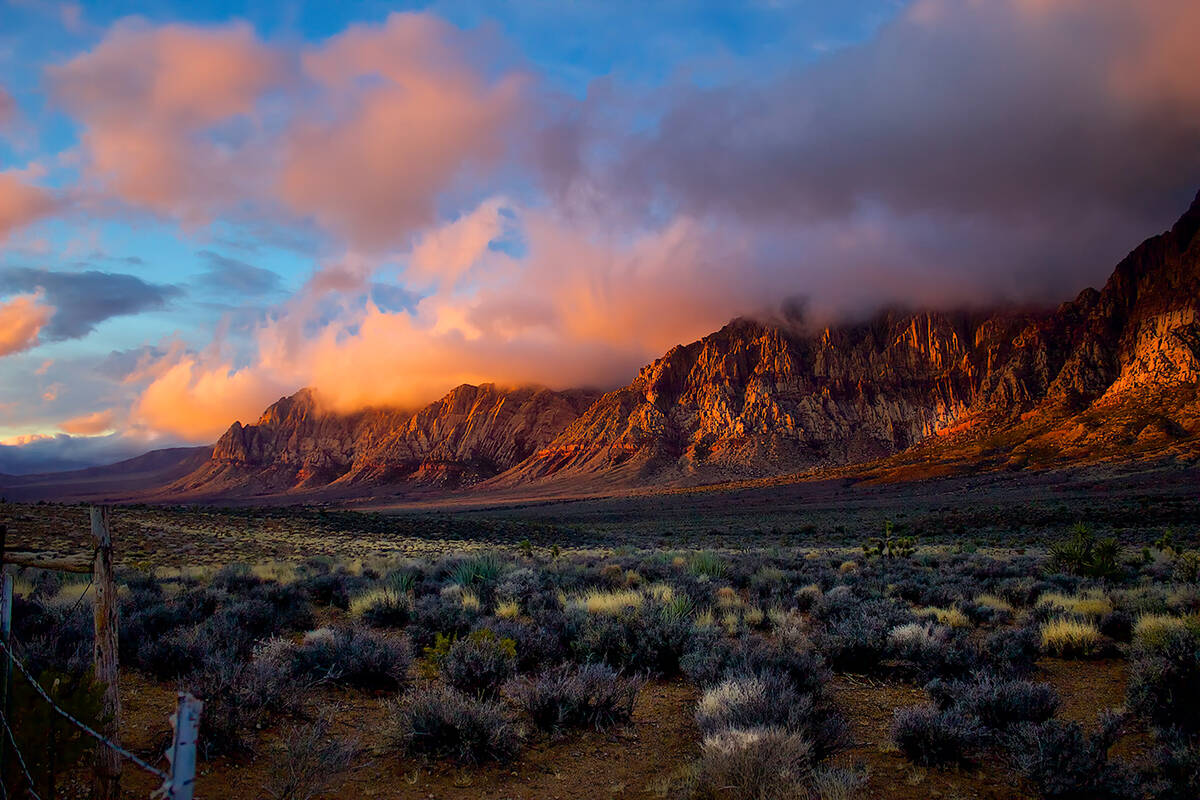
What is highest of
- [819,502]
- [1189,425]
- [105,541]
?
[105,541]

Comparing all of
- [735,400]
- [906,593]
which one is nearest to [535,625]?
[906,593]

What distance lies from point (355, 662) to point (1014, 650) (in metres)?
8.19

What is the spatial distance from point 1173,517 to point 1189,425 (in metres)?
64.8

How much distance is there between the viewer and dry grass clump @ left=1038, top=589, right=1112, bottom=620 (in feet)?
33.4

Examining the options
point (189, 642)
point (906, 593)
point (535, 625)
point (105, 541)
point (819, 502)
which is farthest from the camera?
point (819, 502)

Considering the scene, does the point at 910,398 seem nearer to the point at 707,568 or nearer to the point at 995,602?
the point at 707,568

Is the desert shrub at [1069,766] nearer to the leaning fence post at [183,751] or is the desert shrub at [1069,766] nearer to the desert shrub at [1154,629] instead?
the desert shrub at [1154,629]

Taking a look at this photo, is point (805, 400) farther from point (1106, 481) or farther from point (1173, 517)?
point (1173, 517)

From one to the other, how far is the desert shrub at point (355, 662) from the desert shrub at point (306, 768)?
212 centimetres

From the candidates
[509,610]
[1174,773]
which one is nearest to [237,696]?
[509,610]

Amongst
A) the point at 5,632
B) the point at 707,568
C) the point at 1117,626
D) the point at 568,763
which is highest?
the point at 5,632

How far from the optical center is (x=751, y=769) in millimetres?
4602

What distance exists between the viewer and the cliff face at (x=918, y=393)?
337 ft

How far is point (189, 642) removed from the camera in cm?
755
